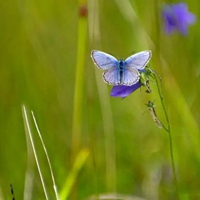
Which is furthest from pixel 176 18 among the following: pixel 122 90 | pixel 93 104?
pixel 122 90

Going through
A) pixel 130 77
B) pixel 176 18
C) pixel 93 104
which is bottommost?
pixel 130 77

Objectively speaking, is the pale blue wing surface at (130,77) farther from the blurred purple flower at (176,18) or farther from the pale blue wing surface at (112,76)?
the blurred purple flower at (176,18)

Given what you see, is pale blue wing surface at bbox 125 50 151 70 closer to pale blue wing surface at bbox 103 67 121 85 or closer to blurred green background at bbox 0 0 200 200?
pale blue wing surface at bbox 103 67 121 85

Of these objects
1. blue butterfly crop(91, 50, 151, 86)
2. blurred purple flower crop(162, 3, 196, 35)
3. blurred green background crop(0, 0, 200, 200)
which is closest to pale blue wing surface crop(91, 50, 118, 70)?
blue butterfly crop(91, 50, 151, 86)

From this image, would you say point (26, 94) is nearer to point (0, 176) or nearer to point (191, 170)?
point (0, 176)

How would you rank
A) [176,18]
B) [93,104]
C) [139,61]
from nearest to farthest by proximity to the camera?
[139,61], [93,104], [176,18]

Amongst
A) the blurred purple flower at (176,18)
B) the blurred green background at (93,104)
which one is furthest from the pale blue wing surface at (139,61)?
the blurred purple flower at (176,18)

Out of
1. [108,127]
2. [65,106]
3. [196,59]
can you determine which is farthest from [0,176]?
[196,59]

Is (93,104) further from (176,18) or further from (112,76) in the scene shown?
(112,76)

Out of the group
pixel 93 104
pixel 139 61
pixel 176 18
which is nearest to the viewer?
pixel 139 61
